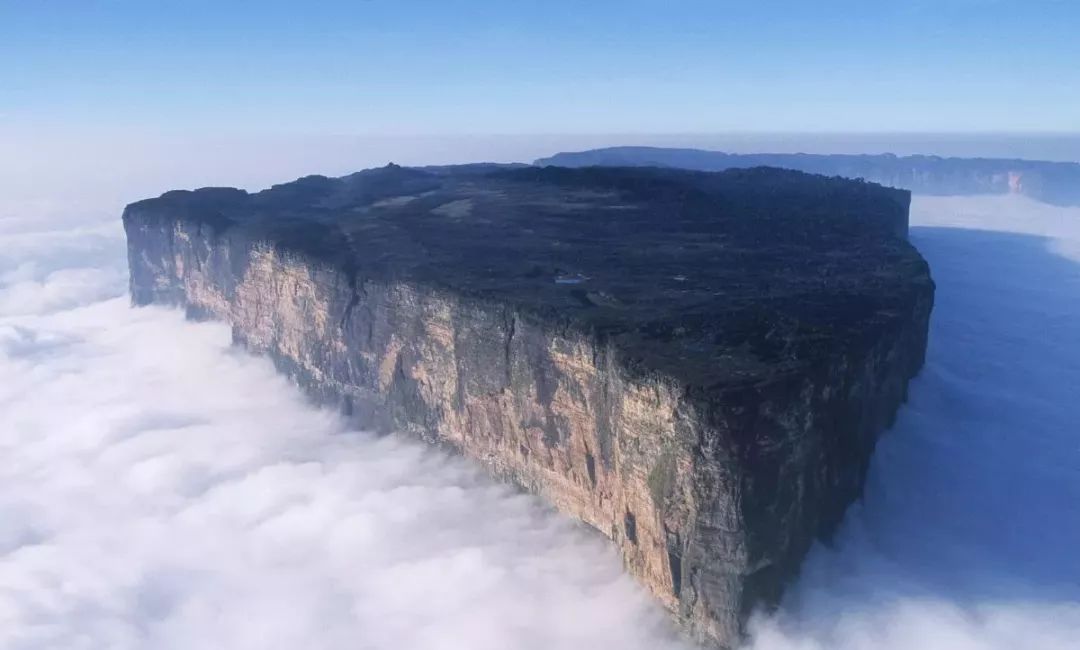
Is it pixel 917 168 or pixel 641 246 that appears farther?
pixel 917 168

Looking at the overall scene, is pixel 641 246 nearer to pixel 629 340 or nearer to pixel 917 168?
pixel 629 340

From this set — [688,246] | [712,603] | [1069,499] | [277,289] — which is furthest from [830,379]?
[277,289]

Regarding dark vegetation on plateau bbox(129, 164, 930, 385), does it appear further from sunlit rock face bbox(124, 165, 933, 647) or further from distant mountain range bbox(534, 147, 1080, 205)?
distant mountain range bbox(534, 147, 1080, 205)

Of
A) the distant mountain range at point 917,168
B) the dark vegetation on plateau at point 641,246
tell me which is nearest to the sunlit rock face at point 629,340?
the dark vegetation on plateau at point 641,246

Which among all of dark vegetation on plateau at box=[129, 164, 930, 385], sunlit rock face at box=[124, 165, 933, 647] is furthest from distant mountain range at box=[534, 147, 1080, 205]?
sunlit rock face at box=[124, 165, 933, 647]

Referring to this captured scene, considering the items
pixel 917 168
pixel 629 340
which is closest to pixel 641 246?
pixel 629 340

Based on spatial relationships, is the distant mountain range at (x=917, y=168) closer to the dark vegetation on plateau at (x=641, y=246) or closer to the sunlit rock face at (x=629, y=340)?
the dark vegetation on plateau at (x=641, y=246)

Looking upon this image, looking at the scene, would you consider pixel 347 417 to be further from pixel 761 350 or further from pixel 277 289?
pixel 761 350
